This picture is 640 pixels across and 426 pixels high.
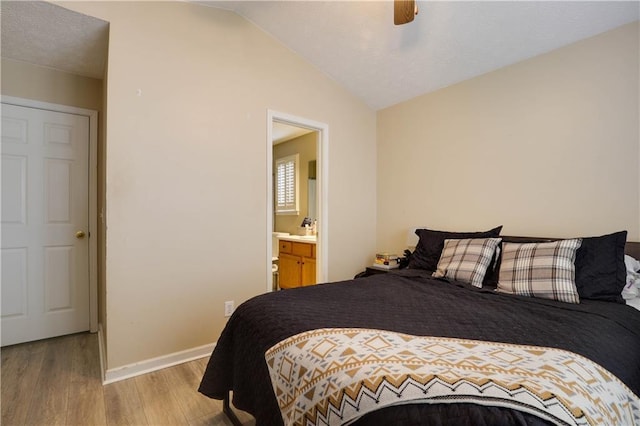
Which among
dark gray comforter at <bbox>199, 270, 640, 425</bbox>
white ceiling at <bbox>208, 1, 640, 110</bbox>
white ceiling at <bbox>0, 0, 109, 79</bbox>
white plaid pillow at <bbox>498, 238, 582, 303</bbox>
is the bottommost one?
dark gray comforter at <bbox>199, 270, 640, 425</bbox>

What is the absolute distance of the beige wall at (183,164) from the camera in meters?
2.07

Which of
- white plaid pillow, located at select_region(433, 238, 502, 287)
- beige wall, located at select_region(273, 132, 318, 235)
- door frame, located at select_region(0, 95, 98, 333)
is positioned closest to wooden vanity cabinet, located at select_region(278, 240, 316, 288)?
beige wall, located at select_region(273, 132, 318, 235)

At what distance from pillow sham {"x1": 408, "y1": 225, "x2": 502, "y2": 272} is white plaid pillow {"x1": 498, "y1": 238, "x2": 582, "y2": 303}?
472 mm

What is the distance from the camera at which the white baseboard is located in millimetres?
2008

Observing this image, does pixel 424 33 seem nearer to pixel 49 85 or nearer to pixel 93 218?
pixel 49 85

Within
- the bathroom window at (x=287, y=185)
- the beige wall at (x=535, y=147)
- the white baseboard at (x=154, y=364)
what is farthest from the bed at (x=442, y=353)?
the bathroom window at (x=287, y=185)

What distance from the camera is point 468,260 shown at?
82.4 inches

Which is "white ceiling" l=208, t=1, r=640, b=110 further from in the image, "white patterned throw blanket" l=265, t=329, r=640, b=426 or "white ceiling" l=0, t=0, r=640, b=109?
"white patterned throw blanket" l=265, t=329, r=640, b=426

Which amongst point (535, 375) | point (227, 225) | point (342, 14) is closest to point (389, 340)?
point (535, 375)

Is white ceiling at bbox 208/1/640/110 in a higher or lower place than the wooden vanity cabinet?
higher

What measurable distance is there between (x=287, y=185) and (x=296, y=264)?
1.61 metres

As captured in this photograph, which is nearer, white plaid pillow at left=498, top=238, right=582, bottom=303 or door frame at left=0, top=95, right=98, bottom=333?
white plaid pillow at left=498, top=238, right=582, bottom=303

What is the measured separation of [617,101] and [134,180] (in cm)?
330

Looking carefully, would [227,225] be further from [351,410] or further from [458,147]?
[458,147]
